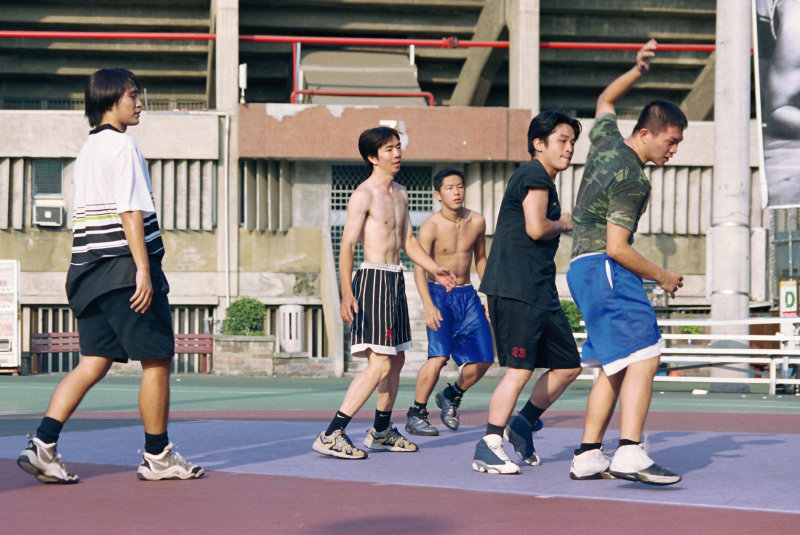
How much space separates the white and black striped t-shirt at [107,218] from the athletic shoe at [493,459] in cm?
195

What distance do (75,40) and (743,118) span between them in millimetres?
19036

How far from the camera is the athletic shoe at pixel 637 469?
Answer: 5691 millimetres

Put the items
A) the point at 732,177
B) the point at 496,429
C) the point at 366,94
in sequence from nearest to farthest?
the point at 496,429
the point at 732,177
the point at 366,94

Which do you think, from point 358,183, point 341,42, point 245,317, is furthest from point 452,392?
point 341,42

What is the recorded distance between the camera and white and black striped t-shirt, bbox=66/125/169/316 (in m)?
5.96

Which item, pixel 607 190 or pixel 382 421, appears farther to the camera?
pixel 382 421

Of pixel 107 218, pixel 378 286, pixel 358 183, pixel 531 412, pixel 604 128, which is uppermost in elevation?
pixel 358 183

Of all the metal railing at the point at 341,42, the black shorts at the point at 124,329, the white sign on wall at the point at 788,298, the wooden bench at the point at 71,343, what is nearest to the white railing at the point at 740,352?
the white sign on wall at the point at 788,298

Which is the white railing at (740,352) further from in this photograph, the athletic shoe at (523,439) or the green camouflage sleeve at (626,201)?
the green camouflage sleeve at (626,201)

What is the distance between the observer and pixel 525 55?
84.1 ft

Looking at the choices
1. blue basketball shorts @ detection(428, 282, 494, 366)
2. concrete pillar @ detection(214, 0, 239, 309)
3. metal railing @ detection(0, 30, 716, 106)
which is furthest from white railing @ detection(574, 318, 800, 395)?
metal railing @ detection(0, 30, 716, 106)

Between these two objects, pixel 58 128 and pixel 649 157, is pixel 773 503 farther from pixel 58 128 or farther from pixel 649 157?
pixel 58 128

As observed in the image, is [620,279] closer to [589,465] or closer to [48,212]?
[589,465]

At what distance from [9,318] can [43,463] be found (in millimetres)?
14452
